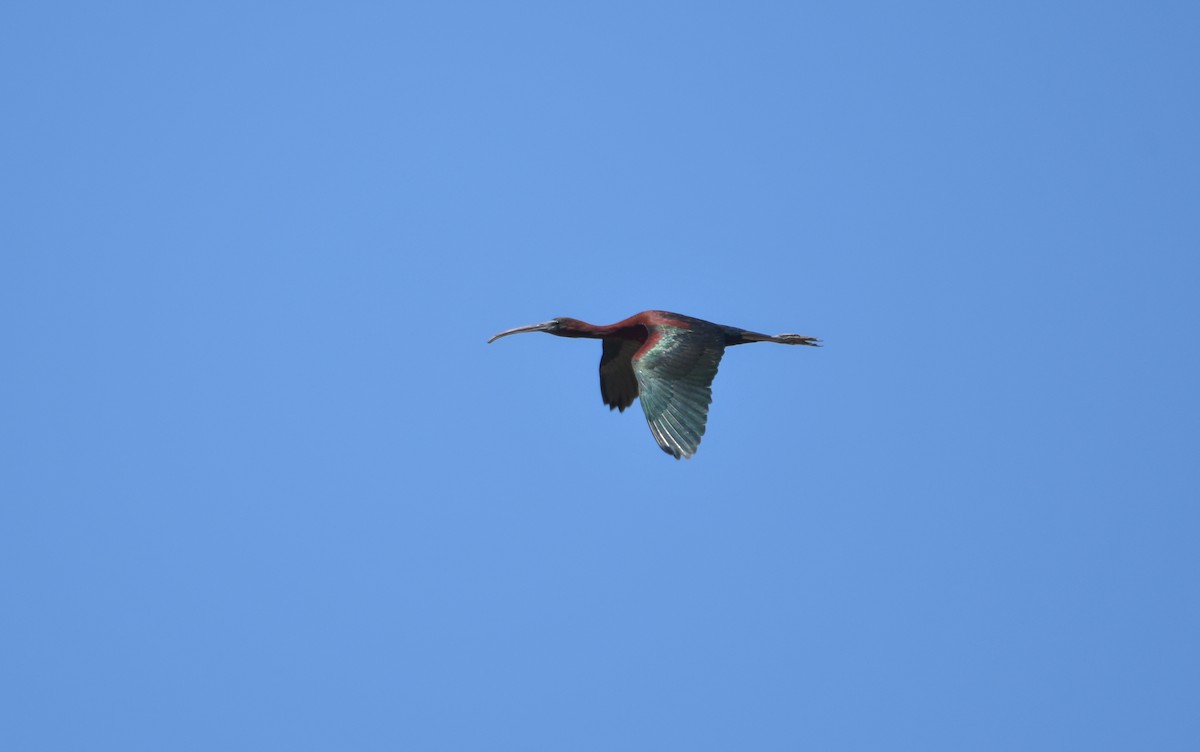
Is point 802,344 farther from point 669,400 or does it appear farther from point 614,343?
point 669,400

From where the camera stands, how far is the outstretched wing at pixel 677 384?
26.4m

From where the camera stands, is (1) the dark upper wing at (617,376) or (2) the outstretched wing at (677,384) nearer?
(2) the outstretched wing at (677,384)

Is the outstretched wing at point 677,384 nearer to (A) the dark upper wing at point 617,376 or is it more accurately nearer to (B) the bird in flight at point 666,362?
(B) the bird in flight at point 666,362

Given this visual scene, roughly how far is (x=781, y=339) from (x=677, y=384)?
4.80 metres

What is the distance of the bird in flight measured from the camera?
26.6 metres

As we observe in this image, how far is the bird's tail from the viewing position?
100.0 ft

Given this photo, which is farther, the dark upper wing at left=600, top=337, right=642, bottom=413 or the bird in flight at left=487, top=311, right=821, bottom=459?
the dark upper wing at left=600, top=337, right=642, bottom=413

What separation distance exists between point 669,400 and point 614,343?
511 cm

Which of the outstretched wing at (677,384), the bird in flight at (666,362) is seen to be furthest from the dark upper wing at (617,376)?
the outstretched wing at (677,384)

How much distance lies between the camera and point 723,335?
29.8m

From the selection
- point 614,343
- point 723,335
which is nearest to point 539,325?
point 614,343

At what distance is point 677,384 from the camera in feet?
89.2

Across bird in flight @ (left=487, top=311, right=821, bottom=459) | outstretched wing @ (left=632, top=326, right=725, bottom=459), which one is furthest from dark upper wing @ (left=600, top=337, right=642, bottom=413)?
outstretched wing @ (left=632, top=326, right=725, bottom=459)

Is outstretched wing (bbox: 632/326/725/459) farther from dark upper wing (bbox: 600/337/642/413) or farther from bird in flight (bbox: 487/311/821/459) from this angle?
dark upper wing (bbox: 600/337/642/413)
